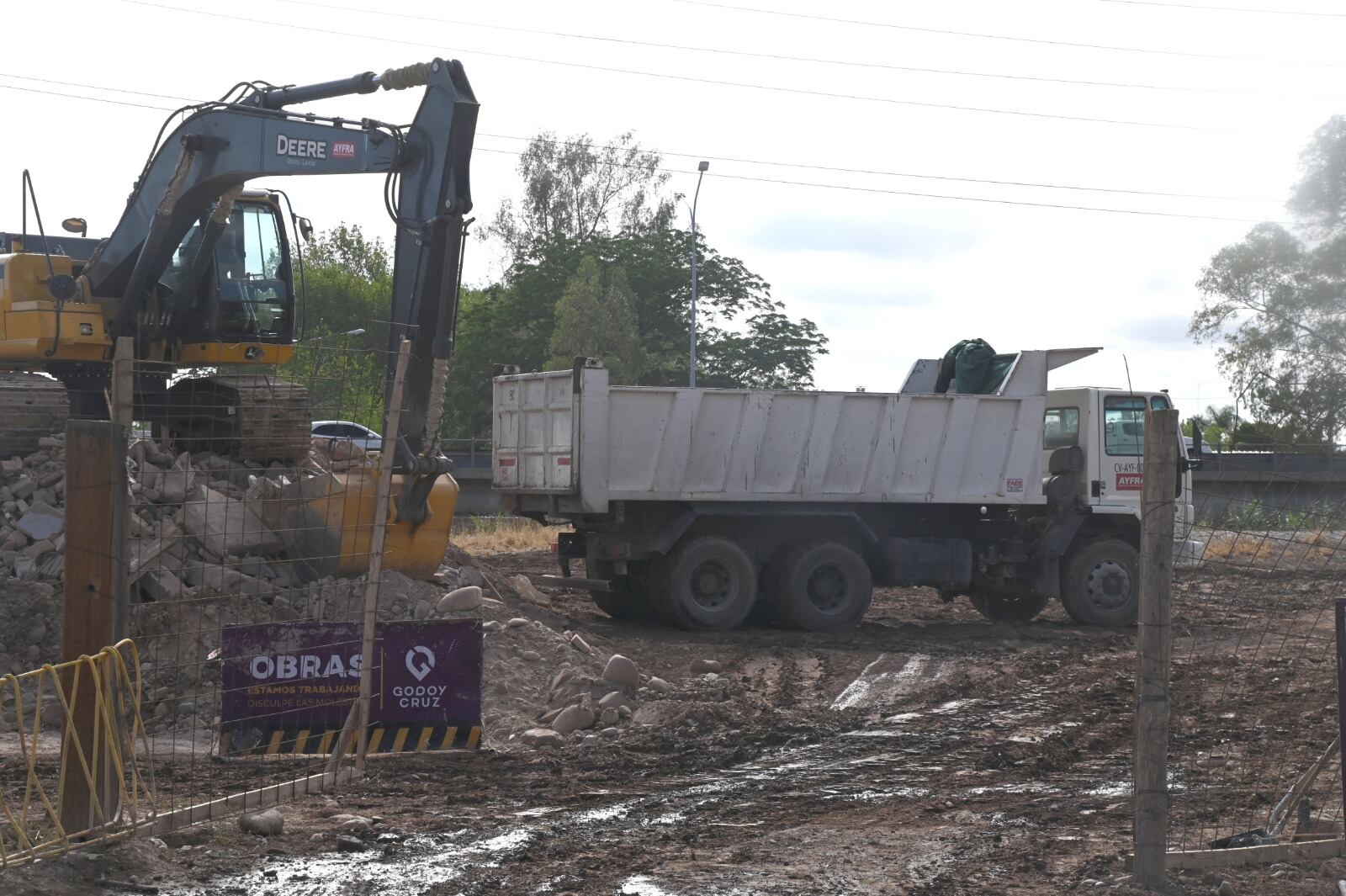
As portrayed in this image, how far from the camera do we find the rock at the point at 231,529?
1229cm

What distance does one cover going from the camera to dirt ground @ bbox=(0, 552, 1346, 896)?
620 centimetres

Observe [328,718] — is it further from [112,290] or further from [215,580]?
[112,290]

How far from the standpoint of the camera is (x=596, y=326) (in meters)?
47.9

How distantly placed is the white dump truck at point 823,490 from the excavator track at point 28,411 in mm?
4571

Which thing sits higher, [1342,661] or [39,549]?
[1342,661]

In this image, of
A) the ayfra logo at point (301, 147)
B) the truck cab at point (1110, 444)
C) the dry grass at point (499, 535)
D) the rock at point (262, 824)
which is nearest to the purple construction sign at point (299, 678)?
the rock at point (262, 824)

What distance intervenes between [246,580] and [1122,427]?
1009 cm

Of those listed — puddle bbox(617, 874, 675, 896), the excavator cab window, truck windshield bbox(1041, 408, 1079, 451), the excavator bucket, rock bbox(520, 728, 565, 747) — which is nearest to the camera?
puddle bbox(617, 874, 675, 896)

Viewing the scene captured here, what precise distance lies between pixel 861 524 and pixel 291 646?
8.74 metres

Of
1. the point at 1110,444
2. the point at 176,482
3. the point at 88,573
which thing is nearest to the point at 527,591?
the point at 176,482

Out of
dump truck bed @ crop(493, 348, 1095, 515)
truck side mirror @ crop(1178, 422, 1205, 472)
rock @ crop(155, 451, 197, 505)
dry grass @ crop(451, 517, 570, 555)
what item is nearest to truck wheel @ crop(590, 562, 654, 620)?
dump truck bed @ crop(493, 348, 1095, 515)

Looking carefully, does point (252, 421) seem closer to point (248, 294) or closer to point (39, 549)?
point (248, 294)

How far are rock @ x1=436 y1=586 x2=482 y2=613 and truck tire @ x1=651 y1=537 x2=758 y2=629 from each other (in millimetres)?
3370

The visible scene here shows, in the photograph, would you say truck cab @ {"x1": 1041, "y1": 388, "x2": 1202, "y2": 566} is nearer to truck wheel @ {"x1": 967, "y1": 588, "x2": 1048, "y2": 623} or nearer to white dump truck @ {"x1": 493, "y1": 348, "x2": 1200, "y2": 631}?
white dump truck @ {"x1": 493, "y1": 348, "x2": 1200, "y2": 631}
